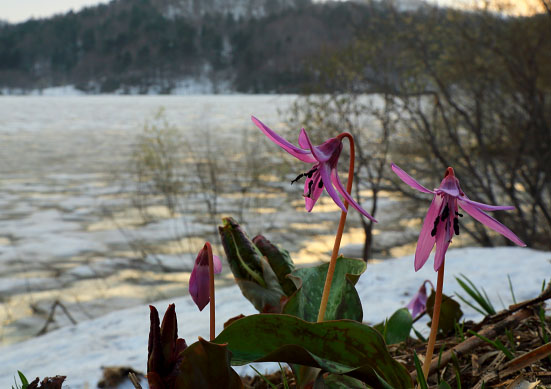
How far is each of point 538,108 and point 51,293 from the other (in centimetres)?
517

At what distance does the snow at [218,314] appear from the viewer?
1.76m

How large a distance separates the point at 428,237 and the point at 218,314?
1535 millimetres

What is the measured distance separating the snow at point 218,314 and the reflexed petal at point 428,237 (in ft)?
2.88

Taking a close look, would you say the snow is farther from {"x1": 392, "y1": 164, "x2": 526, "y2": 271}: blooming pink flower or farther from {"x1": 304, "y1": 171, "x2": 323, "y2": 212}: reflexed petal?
{"x1": 392, "y1": 164, "x2": 526, "y2": 271}: blooming pink flower

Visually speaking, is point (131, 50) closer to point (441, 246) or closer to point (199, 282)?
point (199, 282)

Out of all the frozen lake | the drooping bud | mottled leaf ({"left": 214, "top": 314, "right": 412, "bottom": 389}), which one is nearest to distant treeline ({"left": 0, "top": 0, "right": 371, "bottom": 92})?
the frozen lake

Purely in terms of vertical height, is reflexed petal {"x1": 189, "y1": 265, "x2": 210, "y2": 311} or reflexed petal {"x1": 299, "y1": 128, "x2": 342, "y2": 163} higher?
reflexed petal {"x1": 299, "y1": 128, "x2": 342, "y2": 163}

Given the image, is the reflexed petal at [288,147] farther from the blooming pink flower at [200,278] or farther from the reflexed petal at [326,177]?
the blooming pink flower at [200,278]

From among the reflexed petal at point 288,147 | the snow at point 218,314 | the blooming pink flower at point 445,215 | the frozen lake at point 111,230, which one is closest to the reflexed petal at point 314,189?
the reflexed petal at point 288,147

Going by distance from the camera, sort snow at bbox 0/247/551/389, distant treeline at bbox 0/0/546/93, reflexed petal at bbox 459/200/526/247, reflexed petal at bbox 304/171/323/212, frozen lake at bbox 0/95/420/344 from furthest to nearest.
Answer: distant treeline at bbox 0/0/546/93
frozen lake at bbox 0/95/420/344
snow at bbox 0/247/551/389
reflexed petal at bbox 304/171/323/212
reflexed petal at bbox 459/200/526/247

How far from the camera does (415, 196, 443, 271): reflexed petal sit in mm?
716

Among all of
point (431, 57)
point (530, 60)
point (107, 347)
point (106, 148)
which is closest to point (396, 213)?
point (431, 57)

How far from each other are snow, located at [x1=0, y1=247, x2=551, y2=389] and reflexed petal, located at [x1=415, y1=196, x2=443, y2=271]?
0.88 meters

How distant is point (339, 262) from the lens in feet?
3.46
